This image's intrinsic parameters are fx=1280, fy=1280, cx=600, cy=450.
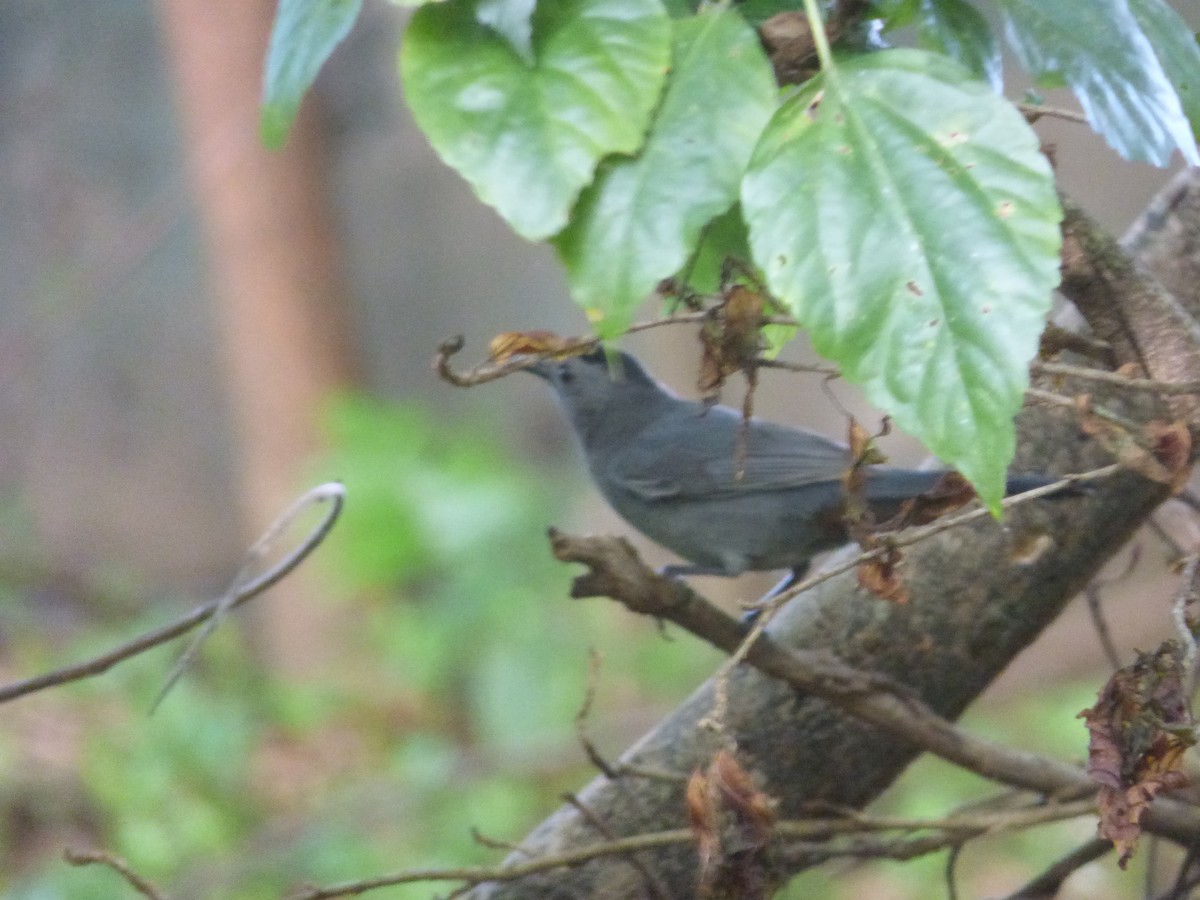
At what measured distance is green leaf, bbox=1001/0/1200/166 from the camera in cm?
82

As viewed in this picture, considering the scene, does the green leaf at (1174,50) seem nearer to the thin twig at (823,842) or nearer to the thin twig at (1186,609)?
the thin twig at (1186,609)

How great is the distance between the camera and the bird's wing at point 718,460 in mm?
2176

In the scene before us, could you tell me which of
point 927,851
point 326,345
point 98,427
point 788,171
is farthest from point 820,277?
point 98,427

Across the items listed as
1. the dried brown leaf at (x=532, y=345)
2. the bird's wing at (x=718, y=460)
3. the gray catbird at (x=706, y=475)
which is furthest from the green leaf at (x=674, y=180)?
the bird's wing at (x=718, y=460)

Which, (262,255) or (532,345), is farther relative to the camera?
(262,255)

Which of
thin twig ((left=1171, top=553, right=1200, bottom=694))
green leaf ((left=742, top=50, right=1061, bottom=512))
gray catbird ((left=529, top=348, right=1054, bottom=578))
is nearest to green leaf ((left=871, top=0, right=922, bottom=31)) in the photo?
green leaf ((left=742, top=50, right=1061, bottom=512))

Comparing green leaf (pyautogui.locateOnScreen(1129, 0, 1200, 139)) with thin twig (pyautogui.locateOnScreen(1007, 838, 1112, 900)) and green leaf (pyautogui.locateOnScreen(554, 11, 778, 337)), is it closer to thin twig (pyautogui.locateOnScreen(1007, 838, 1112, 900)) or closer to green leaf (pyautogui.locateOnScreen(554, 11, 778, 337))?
green leaf (pyautogui.locateOnScreen(554, 11, 778, 337))

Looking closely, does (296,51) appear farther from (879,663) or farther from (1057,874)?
(1057,874)

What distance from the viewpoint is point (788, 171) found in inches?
28.5

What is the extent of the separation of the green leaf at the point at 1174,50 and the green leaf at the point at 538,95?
0.36 meters

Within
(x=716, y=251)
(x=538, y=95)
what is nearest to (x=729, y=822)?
(x=716, y=251)

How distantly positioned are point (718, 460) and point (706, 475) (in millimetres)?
44

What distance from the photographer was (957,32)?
878 millimetres

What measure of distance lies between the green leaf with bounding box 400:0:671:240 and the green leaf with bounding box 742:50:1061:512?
9 cm
